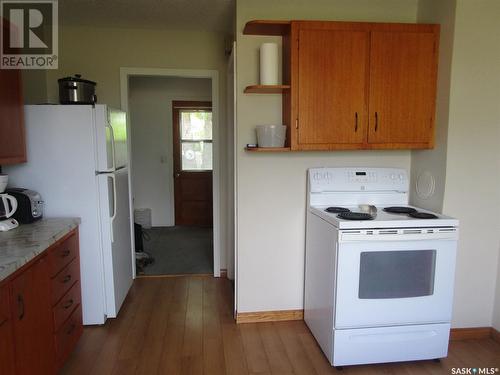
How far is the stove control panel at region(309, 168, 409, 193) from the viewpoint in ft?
8.53

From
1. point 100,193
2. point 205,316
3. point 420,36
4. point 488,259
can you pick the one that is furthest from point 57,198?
point 488,259

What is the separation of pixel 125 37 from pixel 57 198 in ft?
5.62

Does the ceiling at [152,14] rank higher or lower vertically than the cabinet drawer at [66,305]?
higher

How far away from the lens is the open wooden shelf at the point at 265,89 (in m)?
2.37

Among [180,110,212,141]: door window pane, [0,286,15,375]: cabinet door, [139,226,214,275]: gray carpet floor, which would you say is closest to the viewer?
[0,286,15,375]: cabinet door

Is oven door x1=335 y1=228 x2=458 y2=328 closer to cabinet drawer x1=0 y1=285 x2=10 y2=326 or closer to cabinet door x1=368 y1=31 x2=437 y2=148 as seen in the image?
cabinet door x1=368 y1=31 x2=437 y2=148

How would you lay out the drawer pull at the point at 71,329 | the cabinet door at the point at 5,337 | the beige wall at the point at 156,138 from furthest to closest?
the beige wall at the point at 156,138, the drawer pull at the point at 71,329, the cabinet door at the point at 5,337

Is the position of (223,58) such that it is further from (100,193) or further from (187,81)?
(187,81)

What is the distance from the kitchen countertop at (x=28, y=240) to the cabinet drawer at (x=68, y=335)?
555 millimetres

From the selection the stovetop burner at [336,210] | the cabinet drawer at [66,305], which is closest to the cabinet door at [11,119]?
the cabinet drawer at [66,305]

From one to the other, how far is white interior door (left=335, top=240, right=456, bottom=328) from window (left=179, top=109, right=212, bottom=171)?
421 cm

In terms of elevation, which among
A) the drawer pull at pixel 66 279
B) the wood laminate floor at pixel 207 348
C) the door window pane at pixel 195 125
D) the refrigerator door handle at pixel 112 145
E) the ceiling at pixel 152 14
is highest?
the ceiling at pixel 152 14

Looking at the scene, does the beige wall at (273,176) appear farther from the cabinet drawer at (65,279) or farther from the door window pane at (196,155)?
the door window pane at (196,155)

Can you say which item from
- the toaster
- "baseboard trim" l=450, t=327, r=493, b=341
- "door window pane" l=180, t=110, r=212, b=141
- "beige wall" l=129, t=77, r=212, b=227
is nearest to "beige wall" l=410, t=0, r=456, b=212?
"baseboard trim" l=450, t=327, r=493, b=341
